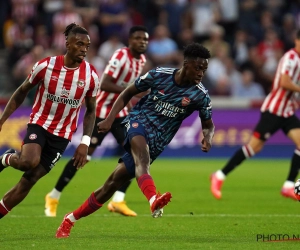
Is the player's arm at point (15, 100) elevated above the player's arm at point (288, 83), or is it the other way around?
the player's arm at point (15, 100)

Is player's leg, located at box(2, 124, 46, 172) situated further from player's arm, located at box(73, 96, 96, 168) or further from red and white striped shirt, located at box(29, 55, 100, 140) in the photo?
player's arm, located at box(73, 96, 96, 168)

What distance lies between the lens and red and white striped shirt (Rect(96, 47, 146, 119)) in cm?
1134

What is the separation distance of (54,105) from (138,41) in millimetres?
3047

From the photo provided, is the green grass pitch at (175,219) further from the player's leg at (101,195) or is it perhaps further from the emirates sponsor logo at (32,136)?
the emirates sponsor logo at (32,136)

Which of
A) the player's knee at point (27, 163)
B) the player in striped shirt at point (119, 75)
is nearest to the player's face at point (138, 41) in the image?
the player in striped shirt at point (119, 75)

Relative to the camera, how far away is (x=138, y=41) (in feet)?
37.3

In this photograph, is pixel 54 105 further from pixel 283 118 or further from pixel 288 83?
pixel 283 118

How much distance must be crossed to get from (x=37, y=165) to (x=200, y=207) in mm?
3686

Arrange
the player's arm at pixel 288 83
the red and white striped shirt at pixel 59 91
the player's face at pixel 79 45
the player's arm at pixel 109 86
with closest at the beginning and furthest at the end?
the player's face at pixel 79 45, the red and white striped shirt at pixel 59 91, the player's arm at pixel 109 86, the player's arm at pixel 288 83

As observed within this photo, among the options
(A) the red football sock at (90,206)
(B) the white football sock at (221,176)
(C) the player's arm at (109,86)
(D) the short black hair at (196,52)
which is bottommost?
(B) the white football sock at (221,176)

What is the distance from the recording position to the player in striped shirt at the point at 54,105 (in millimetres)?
8398

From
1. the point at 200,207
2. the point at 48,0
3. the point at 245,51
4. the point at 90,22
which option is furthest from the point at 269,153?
the point at 200,207

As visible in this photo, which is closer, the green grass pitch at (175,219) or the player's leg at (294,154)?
the green grass pitch at (175,219)

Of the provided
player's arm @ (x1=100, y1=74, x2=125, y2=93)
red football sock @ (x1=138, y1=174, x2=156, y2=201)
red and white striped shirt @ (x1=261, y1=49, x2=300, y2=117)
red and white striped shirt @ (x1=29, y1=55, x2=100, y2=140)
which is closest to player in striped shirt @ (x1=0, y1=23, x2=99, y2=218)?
red and white striped shirt @ (x1=29, y1=55, x2=100, y2=140)
